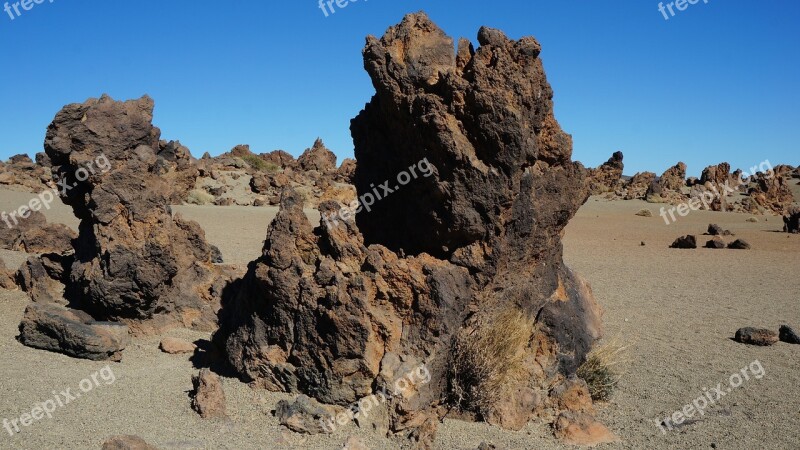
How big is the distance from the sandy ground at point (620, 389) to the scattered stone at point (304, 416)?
83 mm

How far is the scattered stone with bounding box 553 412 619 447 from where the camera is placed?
5.80 meters

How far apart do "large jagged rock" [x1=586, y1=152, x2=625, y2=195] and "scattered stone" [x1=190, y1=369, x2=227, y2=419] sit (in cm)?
3859

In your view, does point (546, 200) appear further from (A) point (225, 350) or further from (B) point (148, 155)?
(B) point (148, 155)

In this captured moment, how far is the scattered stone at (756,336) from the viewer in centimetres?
911

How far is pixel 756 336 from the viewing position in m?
9.18

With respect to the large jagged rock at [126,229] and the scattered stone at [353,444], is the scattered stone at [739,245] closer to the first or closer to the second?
the large jagged rock at [126,229]

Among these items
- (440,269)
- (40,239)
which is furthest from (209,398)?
(40,239)

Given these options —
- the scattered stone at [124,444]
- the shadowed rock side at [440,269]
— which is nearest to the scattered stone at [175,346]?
the shadowed rock side at [440,269]

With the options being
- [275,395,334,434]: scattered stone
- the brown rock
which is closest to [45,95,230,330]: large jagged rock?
[275,395,334,434]: scattered stone

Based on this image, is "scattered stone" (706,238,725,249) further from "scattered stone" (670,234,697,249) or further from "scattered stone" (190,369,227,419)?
"scattered stone" (190,369,227,419)

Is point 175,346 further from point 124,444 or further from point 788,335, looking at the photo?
A: point 788,335

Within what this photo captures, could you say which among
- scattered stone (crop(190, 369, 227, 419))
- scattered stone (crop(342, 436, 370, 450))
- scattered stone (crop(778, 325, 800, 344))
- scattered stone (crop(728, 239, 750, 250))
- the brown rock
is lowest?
scattered stone (crop(778, 325, 800, 344))

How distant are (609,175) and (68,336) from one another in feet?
134

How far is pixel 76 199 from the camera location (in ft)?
28.3
